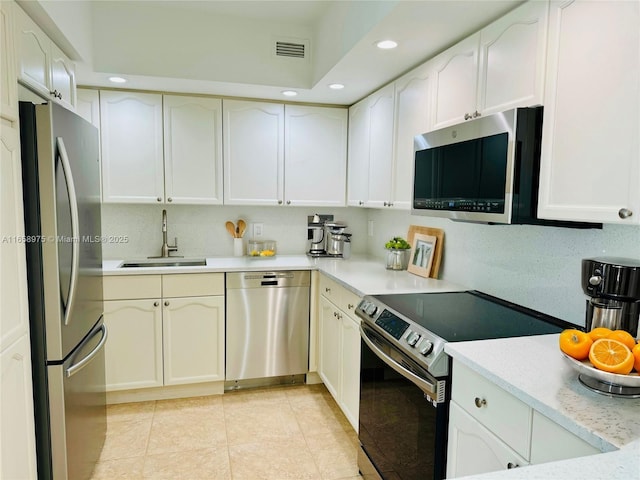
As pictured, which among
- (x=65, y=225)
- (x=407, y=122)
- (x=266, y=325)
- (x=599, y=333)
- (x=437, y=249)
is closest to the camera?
(x=599, y=333)

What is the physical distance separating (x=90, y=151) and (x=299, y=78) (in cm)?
151

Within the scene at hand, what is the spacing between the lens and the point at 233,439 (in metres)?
2.57

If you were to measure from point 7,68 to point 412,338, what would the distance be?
1.77 m

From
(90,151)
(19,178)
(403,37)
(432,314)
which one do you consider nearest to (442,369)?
(432,314)

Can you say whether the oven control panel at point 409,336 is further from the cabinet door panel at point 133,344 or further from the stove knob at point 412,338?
the cabinet door panel at point 133,344

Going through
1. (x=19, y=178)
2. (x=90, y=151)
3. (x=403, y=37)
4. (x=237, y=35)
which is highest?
(x=237, y=35)

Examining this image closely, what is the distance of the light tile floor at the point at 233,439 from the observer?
7.48ft

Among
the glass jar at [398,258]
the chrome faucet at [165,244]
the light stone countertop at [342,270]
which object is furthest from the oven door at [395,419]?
the chrome faucet at [165,244]

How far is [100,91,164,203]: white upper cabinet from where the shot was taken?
305 cm

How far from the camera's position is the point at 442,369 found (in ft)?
4.91

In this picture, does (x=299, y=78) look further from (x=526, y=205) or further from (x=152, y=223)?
(x=526, y=205)

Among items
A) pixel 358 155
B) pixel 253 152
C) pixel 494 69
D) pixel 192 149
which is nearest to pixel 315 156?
pixel 358 155

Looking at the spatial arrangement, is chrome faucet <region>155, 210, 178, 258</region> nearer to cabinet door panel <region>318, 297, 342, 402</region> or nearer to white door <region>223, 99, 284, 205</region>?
white door <region>223, 99, 284, 205</region>

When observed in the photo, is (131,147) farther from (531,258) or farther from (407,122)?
(531,258)
